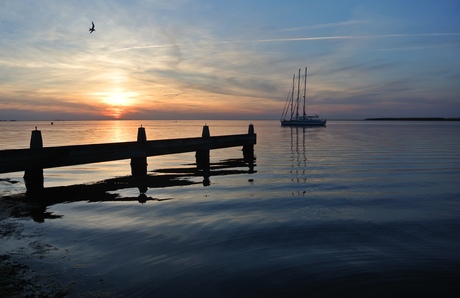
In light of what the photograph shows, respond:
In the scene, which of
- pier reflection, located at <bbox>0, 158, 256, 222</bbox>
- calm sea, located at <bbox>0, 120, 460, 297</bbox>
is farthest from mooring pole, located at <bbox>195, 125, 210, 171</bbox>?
calm sea, located at <bbox>0, 120, 460, 297</bbox>

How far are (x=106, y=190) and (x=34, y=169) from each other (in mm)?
2515

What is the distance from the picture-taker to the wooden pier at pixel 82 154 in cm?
1096

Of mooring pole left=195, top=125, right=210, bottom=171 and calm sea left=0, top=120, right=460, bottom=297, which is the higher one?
mooring pole left=195, top=125, right=210, bottom=171

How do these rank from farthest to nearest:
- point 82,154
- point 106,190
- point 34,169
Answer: point 106,190, point 82,154, point 34,169

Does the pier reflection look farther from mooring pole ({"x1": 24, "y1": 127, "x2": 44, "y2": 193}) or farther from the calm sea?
mooring pole ({"x1": 24, "y1": 127, "x2": 44, "y2": 193})

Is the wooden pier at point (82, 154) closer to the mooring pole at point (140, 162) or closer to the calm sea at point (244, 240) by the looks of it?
the mooring pole at point (140, 162)

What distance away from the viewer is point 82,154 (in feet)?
41.6

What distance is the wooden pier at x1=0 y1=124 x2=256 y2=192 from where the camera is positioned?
11.0 meters

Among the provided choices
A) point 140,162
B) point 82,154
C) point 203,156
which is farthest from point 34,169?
point 203,156

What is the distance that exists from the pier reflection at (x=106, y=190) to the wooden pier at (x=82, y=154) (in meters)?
0.65

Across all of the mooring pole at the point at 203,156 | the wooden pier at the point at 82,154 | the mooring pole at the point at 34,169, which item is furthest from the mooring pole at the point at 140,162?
the mooring pole at the point at 34,169

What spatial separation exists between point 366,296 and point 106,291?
3.55m

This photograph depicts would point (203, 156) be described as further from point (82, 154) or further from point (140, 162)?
point (82, 154)

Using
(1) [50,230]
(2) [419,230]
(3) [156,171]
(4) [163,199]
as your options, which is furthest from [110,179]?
(2) [419,230]
